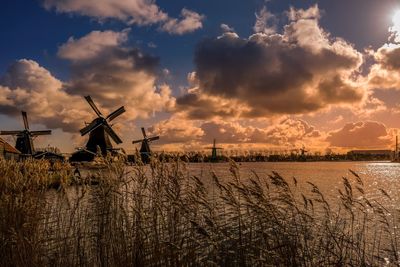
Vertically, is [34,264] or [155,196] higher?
[155,196]

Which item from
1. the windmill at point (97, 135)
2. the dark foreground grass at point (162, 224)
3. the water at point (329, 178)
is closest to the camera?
the dark foreground grass at point (162, 224)

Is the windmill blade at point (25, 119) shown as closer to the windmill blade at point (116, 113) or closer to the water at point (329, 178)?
the windmill blade at point (116, 113)

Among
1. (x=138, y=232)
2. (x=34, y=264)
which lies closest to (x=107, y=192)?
(x=138, y=232)

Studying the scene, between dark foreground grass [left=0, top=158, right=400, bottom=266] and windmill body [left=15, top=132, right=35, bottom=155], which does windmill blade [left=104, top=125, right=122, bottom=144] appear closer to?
windmill body [left=15, top=132, right=35, bottom=155]

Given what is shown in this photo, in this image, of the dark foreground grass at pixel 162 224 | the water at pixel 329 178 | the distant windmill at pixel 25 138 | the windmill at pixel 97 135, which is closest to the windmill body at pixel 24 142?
the distant windmill at pixel 25 138

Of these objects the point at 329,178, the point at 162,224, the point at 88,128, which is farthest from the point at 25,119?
the point at 162,224

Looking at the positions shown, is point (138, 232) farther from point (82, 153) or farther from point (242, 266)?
point (82, 153)

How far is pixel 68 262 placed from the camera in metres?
7.34

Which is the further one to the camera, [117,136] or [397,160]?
[397,160]

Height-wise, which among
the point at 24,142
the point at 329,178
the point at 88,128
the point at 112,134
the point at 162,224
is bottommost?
the point at 329,178

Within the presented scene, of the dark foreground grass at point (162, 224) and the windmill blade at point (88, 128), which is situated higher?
the windmill blade at point (88, 128)

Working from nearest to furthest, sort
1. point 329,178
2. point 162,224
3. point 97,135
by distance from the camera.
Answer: point 162,224 → point 329,178 → point 97,135

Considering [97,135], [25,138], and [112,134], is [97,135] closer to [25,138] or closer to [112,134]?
[112,134]

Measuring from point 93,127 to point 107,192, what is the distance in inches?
2148
